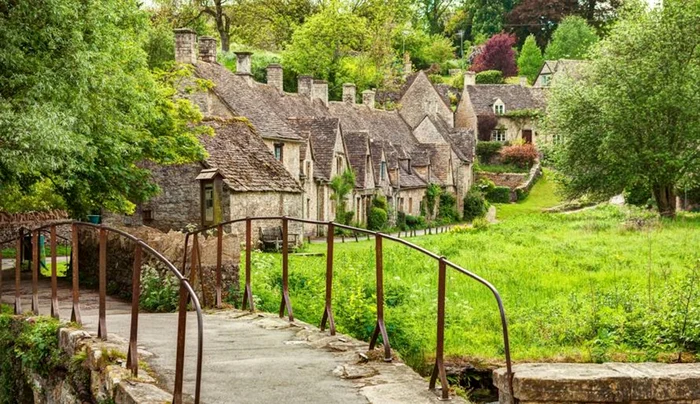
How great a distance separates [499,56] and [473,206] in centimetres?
5328

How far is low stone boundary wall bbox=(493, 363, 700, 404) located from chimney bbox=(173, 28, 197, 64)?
37.8 meters

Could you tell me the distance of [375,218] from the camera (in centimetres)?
5966

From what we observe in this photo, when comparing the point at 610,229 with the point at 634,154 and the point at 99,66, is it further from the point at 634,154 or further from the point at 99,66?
the point at 99,66

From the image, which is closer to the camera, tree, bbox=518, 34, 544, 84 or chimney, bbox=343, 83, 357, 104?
chimney, bbox=343, 83, 357, 104

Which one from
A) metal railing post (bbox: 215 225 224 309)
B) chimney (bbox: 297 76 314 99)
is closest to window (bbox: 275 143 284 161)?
chimney (bbox: 297 76 314 99)

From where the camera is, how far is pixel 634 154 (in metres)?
44.3

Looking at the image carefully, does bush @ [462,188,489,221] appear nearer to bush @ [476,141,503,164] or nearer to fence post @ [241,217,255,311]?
bush @ [476,141,503,164]

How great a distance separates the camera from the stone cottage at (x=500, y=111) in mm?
96125

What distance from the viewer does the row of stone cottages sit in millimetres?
38156

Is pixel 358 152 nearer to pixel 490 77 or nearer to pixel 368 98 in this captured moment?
pixel 368 98

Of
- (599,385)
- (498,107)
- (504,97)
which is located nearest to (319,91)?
(498,107)

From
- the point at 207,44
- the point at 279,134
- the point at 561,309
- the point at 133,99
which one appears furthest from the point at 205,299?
the point at 207,44

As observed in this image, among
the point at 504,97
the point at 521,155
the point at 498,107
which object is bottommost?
the point at 521,155

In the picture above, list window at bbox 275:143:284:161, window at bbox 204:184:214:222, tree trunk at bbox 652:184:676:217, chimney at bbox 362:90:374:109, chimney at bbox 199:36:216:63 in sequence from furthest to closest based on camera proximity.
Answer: chimney at bbox 362:90:374:109 → chimney at bbox 199:36:216:63 → window at bbox 275:143:284:161 → tree trunk at bbox 652:184:676:217 → window at bbox 204:184:214:222
